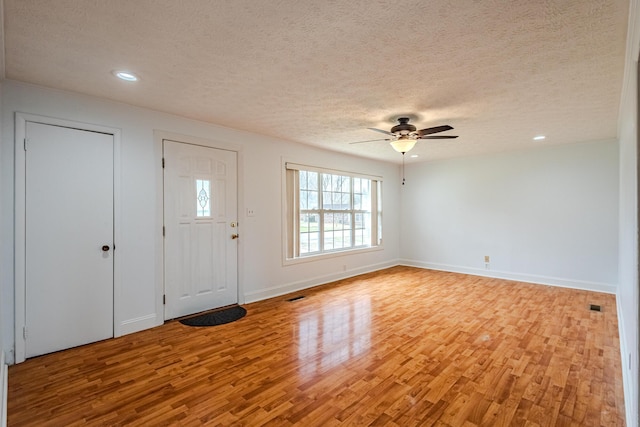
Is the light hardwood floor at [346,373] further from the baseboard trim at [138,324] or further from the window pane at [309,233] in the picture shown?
the window pane at [309,233]

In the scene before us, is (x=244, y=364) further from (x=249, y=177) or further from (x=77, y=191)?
(x=249, y=177)

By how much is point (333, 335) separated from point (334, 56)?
2.53 metres

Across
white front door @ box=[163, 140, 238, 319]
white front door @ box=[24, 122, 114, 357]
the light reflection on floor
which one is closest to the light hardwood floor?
the light reflection on floor

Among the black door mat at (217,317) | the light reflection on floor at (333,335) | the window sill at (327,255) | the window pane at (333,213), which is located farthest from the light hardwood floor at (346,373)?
the window pane at (333,213)

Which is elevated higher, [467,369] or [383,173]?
[383,173]

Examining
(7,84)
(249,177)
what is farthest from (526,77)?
(7,84)

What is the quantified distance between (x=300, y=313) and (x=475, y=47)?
318 centimetres

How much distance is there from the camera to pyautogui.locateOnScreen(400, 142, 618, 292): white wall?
4723 millimetres

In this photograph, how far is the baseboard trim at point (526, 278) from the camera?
4.73m

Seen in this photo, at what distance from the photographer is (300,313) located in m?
3.83

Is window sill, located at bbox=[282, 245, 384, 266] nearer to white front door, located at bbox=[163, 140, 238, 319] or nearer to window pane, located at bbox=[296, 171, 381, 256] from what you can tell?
window pane, located at bbox=[296, 171, 381, 256]

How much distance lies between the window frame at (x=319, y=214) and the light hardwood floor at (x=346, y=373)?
4.20 feet

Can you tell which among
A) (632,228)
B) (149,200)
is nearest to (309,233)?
(149,200)

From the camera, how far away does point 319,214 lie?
5.41 m
